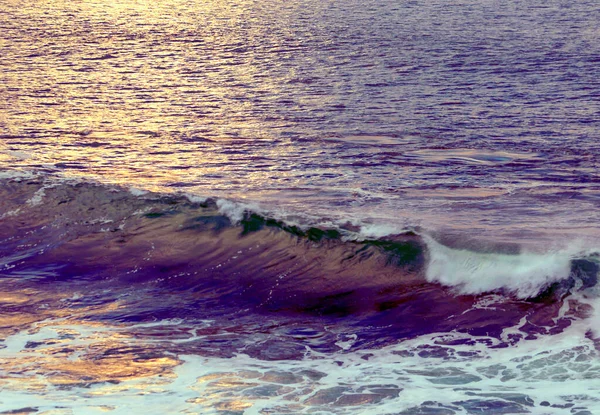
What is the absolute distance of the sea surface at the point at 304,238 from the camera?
7.97m

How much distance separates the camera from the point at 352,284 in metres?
10.9

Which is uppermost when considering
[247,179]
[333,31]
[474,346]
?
[333,31]

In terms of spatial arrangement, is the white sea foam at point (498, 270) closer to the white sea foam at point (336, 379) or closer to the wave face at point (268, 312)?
the wave face at point (268, 312)

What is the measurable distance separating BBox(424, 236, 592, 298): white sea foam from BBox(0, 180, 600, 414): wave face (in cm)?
2

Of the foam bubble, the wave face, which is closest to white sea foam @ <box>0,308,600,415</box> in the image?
the wave face

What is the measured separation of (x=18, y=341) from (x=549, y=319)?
596 cm

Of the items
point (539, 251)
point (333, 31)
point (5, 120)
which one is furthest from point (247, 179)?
point (333, 31)

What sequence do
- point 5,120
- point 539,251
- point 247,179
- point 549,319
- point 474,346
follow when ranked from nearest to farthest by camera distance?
point 474,346
point 549,319
point 539,251
point 247,179
point 5,120

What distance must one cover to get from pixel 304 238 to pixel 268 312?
2.19 m

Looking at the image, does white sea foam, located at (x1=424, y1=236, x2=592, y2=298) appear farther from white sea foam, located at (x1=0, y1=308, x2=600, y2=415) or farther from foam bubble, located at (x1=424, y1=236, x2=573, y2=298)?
white sea foam, located at (x1=0, y1=308, x2=600, y2=415)

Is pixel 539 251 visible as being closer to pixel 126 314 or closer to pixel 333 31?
pixel 126 314

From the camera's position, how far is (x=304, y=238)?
12.0m

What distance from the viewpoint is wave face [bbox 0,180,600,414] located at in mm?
7789

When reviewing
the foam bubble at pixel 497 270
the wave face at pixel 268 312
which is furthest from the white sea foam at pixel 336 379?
the foam bubble at pixel 497 270
